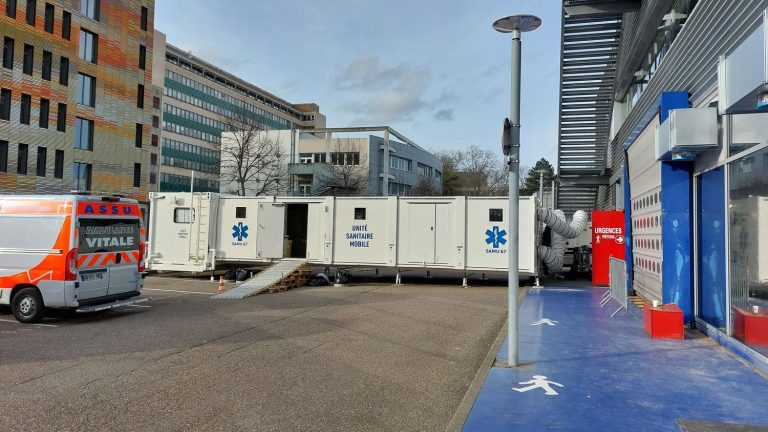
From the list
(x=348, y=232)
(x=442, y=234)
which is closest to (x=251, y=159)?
(x=348, y=232)

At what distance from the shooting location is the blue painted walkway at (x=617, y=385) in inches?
188

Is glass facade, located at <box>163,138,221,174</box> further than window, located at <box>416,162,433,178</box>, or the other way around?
glass facade, located at <box>163,138,221,174</box>

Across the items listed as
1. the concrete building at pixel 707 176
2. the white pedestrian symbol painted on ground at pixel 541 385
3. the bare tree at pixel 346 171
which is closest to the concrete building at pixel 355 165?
the bare tree at pixel 346 171

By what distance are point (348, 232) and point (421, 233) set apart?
8.37 ft

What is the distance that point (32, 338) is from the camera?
28.0 ft

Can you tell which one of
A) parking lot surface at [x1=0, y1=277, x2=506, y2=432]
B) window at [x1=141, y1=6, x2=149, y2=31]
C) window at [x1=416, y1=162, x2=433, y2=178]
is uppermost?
window at [x1=141, y1=6, x2=149, y2=31]

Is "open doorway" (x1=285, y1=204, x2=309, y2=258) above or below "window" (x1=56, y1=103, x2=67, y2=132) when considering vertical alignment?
below

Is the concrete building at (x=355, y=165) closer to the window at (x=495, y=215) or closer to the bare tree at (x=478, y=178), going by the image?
the bare tree at (x=478, y=178)

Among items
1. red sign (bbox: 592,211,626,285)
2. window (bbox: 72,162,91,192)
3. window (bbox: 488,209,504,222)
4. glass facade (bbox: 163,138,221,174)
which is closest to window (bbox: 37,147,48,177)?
window (bbox: 72,162,91,192)

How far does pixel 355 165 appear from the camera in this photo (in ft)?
197

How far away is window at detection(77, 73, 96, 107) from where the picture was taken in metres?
38.3

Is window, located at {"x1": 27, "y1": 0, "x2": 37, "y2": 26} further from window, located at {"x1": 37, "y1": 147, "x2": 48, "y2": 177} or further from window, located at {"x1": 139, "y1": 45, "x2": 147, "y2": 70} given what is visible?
window, located at {"x1": 139, "y1": 45, "x2": 147, "y2": 70}

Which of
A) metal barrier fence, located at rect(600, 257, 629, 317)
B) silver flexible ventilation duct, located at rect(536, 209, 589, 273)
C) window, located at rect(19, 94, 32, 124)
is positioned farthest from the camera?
window, located at rect(19, 94, 32, 124)

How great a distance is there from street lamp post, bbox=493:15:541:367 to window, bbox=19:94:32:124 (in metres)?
37.5
